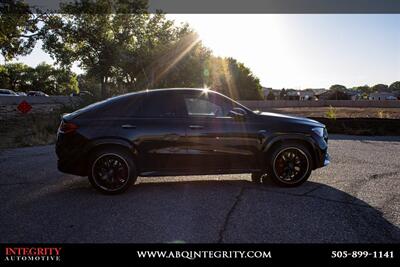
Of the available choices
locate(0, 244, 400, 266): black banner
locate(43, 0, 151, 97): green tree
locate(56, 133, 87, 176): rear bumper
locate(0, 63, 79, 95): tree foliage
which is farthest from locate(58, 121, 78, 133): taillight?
locate(0, 63, 79, 95): tree foliage

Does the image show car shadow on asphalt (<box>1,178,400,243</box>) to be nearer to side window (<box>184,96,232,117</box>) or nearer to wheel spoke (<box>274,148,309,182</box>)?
wheel spoke (<box>274,148,309,182</box>)

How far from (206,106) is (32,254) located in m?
3.62

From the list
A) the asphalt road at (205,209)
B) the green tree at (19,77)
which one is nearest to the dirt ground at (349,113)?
the asphalt road at (205,209)

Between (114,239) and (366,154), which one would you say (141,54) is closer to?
(366,154)

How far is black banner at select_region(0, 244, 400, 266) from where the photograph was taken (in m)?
3.47

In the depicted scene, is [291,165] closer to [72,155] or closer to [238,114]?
[238,114]

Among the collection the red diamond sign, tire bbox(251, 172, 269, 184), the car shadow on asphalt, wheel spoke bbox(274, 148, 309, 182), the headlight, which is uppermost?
the red diamond sign

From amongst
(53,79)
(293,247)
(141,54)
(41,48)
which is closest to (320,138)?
(293,247)

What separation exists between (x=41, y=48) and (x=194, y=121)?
2958cm

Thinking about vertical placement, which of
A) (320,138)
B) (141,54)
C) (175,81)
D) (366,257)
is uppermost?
(141,54)

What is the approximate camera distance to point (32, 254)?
363 centimetres

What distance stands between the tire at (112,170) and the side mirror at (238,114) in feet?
6.01

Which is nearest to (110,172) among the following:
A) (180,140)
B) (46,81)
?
(180,140)

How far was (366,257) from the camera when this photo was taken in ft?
11.6
